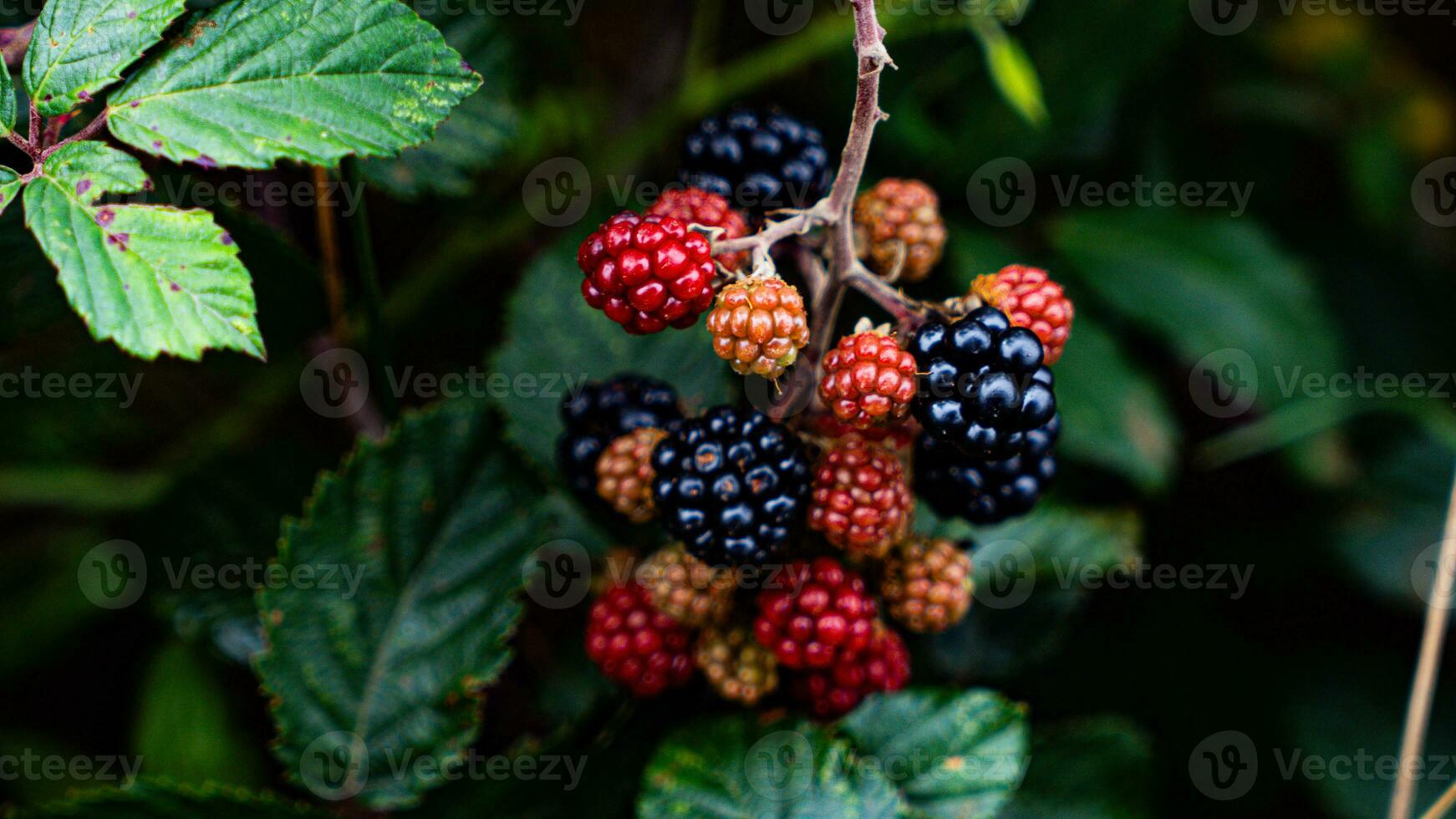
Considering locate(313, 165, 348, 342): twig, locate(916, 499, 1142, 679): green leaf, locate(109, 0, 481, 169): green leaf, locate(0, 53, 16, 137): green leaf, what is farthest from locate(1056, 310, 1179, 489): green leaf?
locate(0, 53, 16, 137): green leaf

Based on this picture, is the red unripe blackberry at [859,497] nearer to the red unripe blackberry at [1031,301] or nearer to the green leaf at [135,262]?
the red unripe blackberry at [1031,301]

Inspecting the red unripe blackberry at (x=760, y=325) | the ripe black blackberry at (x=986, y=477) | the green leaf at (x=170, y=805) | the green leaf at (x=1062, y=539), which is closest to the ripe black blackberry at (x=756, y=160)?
the red unripe blackberry at (x=760, y=325)

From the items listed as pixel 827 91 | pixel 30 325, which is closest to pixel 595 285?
pixel 30 325

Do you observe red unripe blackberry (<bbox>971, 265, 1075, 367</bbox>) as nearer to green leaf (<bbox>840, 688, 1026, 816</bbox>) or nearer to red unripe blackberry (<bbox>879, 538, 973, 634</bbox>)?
red unripe blackberry (<bbox>879, 538, 973, 634</bbox>)

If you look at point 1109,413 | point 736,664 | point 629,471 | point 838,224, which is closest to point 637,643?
point 736,664

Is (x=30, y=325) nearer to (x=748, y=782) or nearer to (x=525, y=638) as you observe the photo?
(x=525, y=638)

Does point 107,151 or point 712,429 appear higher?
point 107,151

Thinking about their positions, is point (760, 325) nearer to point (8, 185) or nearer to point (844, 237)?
point (844, 237)
